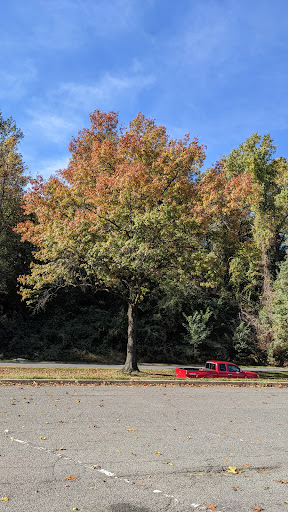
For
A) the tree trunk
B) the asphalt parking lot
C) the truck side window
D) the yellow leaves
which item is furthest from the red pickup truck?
the yellow leaves

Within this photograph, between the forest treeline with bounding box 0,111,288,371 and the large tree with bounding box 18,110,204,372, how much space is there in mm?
65

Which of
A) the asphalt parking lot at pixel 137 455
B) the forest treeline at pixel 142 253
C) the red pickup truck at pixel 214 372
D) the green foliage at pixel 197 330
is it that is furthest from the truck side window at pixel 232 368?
the green foliage at pixel 197 330

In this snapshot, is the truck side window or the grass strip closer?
the grass strip

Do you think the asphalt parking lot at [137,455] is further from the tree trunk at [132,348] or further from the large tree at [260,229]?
the large tree at [260,229]

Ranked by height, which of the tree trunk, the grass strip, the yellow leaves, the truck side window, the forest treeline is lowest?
the yellow leaves

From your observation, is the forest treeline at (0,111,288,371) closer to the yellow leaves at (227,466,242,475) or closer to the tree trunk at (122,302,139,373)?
the tree trunk at (122,302,139,373)

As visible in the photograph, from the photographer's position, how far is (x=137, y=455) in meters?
6.14

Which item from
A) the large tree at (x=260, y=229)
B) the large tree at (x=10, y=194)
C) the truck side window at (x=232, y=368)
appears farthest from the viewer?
the large tree at (x=260, y=229)

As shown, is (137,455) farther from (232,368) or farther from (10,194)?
(10,194)

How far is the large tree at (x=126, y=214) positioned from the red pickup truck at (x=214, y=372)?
2.88 meters

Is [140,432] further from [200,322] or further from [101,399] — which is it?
[200,322]

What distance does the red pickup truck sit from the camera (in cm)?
1677

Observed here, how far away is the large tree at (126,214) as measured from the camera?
1589 centimetres

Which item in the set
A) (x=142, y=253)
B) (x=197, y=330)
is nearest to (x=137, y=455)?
(x=142, y=253)
